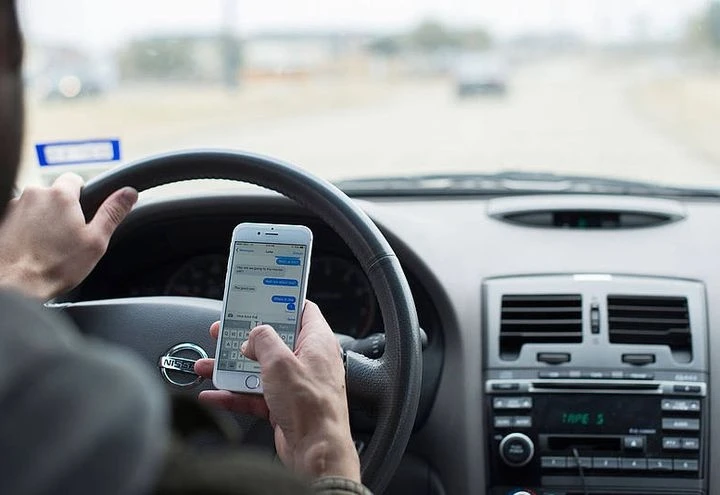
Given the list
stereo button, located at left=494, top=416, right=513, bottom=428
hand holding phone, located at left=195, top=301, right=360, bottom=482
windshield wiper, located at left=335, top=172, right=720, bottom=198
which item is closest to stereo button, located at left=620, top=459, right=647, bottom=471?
stereo button, located at left=494, top=416, right=513, bottom=428

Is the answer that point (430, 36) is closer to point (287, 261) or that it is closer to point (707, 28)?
point (707, 28)

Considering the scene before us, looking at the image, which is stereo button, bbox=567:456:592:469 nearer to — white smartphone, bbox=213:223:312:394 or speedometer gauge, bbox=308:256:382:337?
speedometer gauge, bbox=308:256:382:337

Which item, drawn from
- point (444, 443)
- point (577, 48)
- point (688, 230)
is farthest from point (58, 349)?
point (577, 48)

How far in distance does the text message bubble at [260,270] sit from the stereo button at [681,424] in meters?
1.39

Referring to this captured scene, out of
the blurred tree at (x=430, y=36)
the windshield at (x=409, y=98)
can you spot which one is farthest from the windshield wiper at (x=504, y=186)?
the blurred tree at (x=430, y=36)

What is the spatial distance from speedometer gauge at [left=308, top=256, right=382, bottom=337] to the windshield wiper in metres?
0.51

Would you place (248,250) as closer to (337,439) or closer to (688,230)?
(337,439)

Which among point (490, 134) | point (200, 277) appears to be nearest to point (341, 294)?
point (200, 277)

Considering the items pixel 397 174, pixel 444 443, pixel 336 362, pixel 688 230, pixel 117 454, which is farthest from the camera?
pixel 397 174

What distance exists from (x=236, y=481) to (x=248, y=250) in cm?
139

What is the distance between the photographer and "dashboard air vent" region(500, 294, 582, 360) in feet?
11.2

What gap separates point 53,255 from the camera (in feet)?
7.85

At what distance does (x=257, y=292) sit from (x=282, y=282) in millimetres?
56

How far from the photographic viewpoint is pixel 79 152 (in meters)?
3.56
